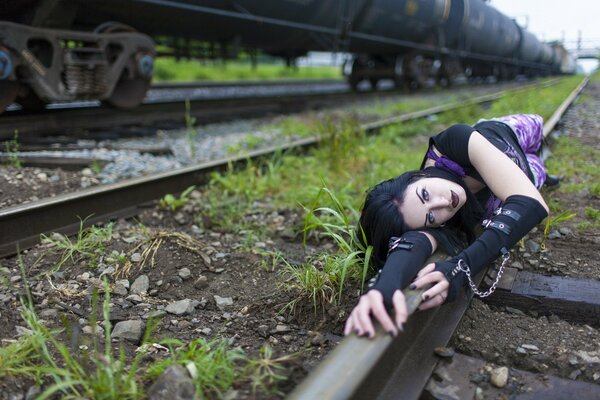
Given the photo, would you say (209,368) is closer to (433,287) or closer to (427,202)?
(433,287)

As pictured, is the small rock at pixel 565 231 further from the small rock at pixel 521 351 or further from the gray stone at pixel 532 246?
the small rock at pixel 521 351

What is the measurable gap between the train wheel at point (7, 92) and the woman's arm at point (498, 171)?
Result: 4242 mm

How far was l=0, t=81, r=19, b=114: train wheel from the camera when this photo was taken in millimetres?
4559

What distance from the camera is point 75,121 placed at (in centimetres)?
529

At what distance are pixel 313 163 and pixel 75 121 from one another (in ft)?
8.80

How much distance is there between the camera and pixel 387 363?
1.37 m

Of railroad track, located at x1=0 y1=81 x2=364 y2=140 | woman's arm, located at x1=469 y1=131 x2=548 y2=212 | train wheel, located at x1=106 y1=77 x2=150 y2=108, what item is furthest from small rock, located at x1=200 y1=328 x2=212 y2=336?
train wheel, located at x1=106 y1=77 x2=150 y2=108

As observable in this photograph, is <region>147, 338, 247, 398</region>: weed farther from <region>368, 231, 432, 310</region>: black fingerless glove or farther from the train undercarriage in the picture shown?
Answer: the train undercarriage

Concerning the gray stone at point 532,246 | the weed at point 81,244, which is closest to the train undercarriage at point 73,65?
the weed at point 81,244

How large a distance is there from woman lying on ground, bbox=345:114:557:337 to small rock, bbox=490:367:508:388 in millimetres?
248

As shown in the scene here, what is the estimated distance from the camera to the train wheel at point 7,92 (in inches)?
179

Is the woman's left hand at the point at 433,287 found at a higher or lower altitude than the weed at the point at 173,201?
higher

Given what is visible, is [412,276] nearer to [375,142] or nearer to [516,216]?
[516,216]

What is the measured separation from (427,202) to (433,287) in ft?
1.40
